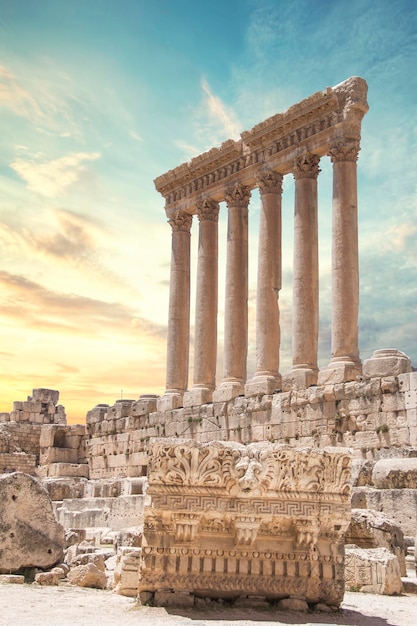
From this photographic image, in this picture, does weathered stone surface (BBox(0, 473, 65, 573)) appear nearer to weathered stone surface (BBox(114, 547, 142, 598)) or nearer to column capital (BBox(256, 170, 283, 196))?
weathered stone surface (BBox(114, 547, 142, 598))

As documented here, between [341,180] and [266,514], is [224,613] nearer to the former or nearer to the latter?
[266,514]

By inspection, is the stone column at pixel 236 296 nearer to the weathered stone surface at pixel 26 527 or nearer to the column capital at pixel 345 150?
the column capital at pixel 345 150

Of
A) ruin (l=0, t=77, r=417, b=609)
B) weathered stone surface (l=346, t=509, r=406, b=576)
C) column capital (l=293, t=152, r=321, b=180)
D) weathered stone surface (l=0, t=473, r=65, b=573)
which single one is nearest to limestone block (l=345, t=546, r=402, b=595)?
ruin (l=0, t=77, r=417, b=609)

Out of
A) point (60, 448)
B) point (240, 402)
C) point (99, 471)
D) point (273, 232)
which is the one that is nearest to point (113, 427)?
point (99, 471)

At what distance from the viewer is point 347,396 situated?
20766 millimetres

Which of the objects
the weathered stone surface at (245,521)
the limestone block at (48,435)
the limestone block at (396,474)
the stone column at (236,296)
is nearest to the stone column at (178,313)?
the stone column at (236,296)

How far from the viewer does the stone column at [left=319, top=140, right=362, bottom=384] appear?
2164cm

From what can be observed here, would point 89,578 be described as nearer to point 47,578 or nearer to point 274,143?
point 47,578

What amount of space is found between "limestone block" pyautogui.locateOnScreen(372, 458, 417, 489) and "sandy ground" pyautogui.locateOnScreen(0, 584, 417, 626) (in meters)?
4.44

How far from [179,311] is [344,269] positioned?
29.1 feet

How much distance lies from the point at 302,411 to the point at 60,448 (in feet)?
51.4

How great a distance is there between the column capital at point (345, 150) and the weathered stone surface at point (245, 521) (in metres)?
15.4

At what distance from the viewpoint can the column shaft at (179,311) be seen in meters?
29.0

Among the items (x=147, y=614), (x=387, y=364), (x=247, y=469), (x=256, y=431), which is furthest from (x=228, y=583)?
(x=256, y=431)
